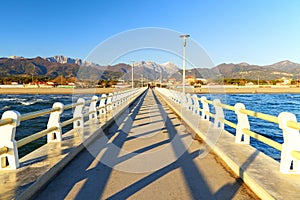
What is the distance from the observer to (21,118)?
4.93 m

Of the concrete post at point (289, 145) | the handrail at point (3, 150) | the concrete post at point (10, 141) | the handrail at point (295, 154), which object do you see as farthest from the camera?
the concrete post at point (10, 141)

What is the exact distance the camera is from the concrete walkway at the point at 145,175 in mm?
4043

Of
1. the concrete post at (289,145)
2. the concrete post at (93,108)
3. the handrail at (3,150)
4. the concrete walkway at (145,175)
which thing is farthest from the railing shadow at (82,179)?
the concrete post at (93,108)

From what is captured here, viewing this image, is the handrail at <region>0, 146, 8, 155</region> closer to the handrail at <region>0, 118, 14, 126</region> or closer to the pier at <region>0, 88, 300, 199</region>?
the pier at <region>0, 88, 300, 199</region>

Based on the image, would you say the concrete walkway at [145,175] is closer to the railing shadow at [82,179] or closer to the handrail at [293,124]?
the railing shadow at [82,179]

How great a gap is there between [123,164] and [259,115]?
126 inches

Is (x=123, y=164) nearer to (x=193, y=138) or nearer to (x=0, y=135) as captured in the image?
(x=0, y=135)

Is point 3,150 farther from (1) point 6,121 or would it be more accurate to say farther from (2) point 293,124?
(2) point 293,124

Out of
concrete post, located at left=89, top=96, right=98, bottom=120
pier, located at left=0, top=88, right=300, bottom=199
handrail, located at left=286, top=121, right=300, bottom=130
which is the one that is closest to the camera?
pier, located at left=0, top=88, right=300, bottom=199

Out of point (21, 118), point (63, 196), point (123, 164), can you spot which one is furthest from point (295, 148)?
point (21, 118)

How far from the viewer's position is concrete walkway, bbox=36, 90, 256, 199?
404cm

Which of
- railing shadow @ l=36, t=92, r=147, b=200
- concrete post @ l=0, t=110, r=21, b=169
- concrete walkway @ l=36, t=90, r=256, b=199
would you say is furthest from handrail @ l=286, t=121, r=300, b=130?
concrete post @ l=0, t=110, r=21, b=169

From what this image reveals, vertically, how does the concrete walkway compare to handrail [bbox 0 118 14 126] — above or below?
below

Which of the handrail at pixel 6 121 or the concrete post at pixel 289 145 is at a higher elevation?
the handrail at pixel 6 121
